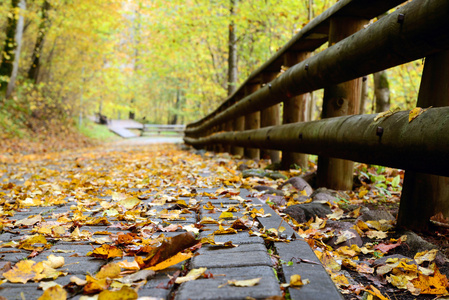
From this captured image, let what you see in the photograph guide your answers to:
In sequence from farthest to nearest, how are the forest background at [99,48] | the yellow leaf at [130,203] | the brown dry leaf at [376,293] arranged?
the forest background at [99,48] < the yellow leaf at [130,203] < the brown dry leaf at [376,293]

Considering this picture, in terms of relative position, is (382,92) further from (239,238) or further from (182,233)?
(182,233)

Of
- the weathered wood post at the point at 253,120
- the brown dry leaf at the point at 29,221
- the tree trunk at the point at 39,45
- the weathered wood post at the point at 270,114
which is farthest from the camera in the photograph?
the tree trunk at the point at 39,45

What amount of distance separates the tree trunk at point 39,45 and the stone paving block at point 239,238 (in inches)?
558

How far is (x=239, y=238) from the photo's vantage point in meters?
1.62

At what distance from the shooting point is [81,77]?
60.1 ft

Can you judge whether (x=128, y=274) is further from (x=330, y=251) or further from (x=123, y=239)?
(x=330, y=251)

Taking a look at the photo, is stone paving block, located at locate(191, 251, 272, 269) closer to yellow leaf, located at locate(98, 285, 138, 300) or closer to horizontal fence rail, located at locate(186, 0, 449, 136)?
yellow leaf, located at locate(98, 285, 138, 300)

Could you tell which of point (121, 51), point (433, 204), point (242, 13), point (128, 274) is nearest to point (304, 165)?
point (433, 204)

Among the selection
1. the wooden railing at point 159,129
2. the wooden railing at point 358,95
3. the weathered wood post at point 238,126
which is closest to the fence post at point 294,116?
the wooden railing at point 358,95

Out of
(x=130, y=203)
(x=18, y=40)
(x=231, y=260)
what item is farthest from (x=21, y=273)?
(x=18, y=40)

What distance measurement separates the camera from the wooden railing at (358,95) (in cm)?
150

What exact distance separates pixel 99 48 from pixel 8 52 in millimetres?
6173

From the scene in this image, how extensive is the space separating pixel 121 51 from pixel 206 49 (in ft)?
29.7

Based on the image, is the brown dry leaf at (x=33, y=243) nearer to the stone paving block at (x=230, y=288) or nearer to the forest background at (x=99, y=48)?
the stone paving block at (x=230, y=288)
